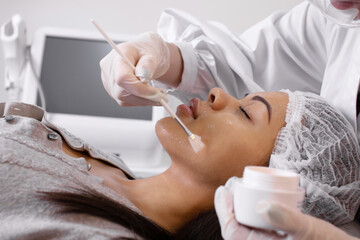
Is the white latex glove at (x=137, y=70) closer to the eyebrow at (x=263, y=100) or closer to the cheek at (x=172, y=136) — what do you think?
the cheek at (x=172, y=136)

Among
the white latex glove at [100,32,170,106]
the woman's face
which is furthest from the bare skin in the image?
the white latex glove at [100,32,170,106]

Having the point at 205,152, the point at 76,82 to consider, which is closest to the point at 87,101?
the point at 76,82

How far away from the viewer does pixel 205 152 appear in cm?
97

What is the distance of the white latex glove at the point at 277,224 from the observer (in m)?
0.56

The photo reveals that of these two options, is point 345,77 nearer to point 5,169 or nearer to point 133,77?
point 133,77

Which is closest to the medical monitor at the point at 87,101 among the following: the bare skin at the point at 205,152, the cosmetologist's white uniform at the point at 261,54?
the cosmetologist's white uniform at the point at 261,54

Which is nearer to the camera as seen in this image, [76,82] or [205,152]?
[205,152]

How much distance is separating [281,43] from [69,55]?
115 centimetres

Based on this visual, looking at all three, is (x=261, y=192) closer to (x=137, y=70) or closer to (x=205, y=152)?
(x=205, y=152)

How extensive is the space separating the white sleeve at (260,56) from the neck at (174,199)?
1.57 ft

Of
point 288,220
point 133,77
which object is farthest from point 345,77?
point 288,220

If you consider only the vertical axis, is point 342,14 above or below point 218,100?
above

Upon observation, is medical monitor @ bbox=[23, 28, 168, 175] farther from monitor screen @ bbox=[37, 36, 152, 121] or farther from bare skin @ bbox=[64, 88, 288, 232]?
bare skin @ bbox=[64, 88, 288, 232]

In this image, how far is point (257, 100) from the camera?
107 centimetres
